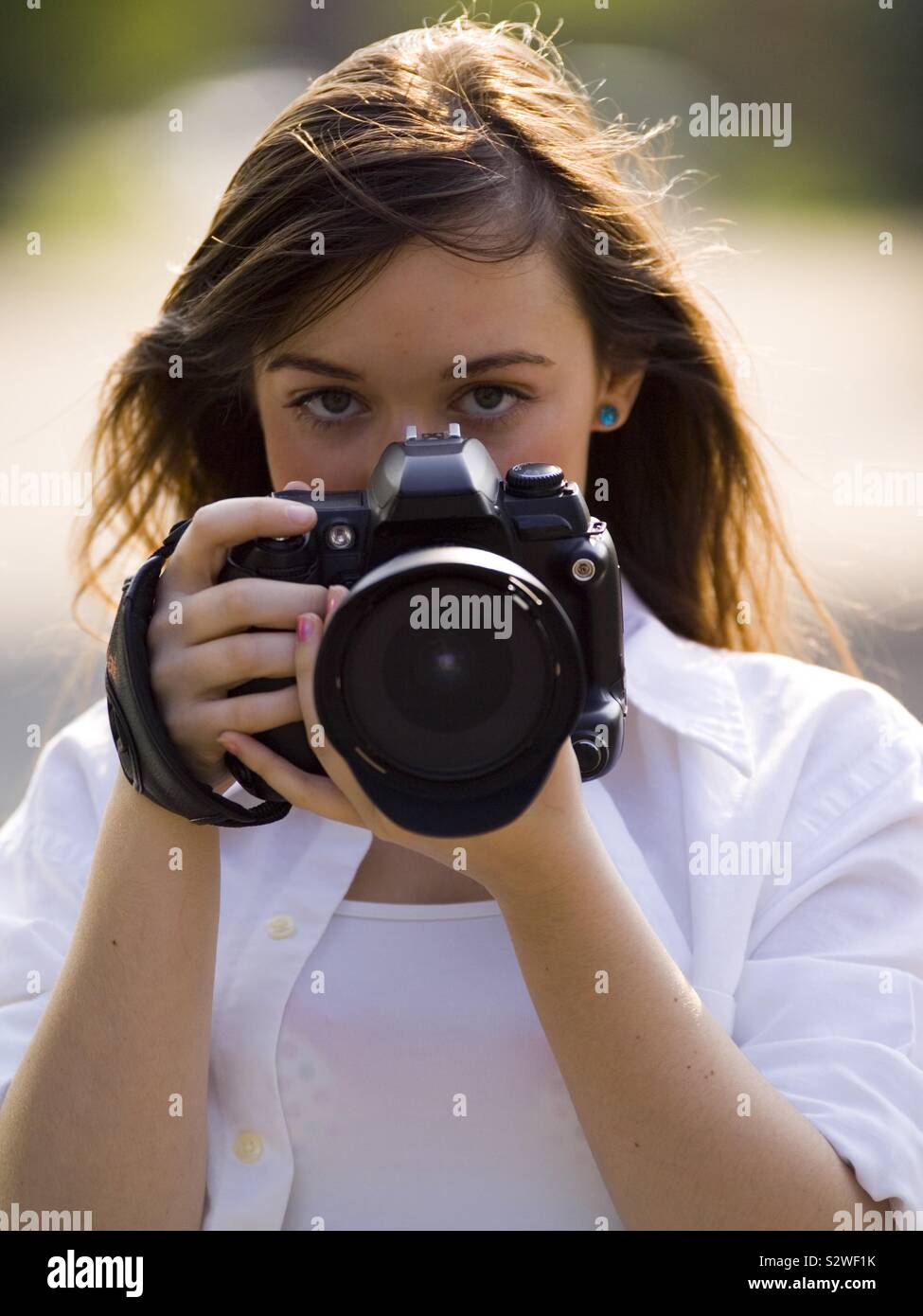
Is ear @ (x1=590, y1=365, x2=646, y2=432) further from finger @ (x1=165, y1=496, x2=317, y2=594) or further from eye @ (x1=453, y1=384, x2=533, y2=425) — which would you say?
finger @ (x1=165, y1=496, x2=317, y2=594)

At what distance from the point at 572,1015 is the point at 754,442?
0.84 metres

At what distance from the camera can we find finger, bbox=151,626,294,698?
1.16 meters

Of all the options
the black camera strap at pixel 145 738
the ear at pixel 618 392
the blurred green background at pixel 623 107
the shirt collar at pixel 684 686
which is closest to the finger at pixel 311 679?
the black camera strap at pixel 145 738

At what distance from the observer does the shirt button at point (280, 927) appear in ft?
4.51

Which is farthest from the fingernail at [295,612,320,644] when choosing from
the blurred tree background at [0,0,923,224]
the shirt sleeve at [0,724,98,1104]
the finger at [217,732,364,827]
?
the blurred tree background at [0,0,923,224]

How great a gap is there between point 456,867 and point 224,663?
24cm

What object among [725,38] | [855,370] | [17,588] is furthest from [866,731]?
[725,38]

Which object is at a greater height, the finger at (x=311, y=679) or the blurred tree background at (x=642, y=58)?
the blurred tree background at (x=642, y=58)

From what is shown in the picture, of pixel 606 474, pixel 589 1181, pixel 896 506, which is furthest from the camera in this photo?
pixel 896 506

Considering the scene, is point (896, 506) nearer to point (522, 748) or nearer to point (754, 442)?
point (754, 442)

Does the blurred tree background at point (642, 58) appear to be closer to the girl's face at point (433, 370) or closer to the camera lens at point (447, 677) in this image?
the girl's face at point (433, 370)

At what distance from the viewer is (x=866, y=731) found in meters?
1.46

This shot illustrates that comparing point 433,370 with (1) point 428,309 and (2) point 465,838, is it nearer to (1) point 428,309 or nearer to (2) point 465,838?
(1) point 428,309

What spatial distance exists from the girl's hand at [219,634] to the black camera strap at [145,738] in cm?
1
